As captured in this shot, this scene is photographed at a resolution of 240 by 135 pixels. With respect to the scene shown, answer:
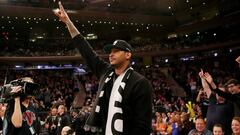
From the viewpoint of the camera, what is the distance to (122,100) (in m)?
2.37

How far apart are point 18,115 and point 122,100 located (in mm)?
1211

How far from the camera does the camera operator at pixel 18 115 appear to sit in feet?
10.1

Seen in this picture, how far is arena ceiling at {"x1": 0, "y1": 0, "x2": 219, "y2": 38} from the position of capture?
19938 mm

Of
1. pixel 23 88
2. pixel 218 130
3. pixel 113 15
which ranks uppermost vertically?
pixel 113 15

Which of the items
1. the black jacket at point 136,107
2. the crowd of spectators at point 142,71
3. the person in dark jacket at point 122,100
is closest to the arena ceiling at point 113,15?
the crowd of spectators at point 142,71

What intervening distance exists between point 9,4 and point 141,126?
1835 cm

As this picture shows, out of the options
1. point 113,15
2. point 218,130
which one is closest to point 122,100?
point 218,130

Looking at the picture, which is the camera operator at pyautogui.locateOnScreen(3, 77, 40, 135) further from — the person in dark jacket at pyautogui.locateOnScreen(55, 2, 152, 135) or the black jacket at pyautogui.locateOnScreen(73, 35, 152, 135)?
the black jacket at pyautogui.locateOnScreen(73, 35, 152, 135)

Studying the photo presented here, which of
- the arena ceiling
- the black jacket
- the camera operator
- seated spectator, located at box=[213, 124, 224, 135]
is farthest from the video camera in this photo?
the arena ceiling

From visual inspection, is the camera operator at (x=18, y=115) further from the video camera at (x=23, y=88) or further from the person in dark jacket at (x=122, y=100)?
the person in dark jacket at (x=122, y=100)

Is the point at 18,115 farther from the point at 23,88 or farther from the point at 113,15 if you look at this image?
the point at 113,15

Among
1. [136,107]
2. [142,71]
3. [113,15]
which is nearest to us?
[136,107]

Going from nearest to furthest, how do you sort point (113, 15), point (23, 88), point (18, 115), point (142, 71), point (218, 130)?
1. point (18, 115)
2. point (23, 88)
3. point (218, 130)
4. point (142, 71)
5. point (113, 15)

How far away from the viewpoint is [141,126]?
7.55 ft
